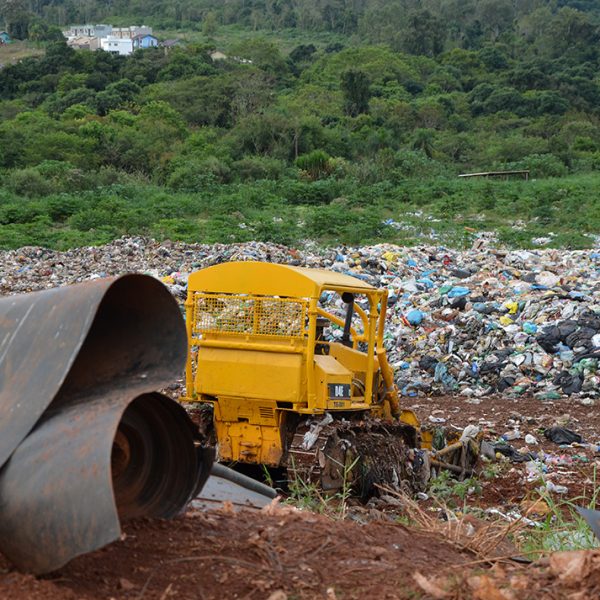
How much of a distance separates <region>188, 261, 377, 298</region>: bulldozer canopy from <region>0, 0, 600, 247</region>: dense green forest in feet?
46.5

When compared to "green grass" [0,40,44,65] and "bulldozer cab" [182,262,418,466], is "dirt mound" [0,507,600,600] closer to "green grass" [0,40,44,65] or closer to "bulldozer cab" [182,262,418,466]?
"bulldozer cab" [182,262,418,466]

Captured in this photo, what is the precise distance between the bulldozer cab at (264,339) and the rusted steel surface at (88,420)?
3347mm

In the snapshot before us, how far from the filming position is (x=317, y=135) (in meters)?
39.4

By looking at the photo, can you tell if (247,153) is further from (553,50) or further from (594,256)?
(553,50)

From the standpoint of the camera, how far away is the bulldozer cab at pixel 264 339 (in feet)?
22.4

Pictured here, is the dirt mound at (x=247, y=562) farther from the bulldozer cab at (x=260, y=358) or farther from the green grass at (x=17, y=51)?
→ the green grass at (x=17, y=51)

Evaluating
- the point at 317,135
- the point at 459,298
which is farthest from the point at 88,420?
the point at 317,135

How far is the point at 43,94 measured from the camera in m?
56.7

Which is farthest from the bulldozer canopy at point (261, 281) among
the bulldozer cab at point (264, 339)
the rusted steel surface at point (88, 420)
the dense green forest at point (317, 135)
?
the dense green forest at point (317, 135)

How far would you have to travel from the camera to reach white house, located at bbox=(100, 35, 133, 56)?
81688 mm

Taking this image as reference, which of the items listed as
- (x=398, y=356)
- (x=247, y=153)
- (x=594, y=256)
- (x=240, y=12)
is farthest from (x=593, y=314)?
(x=240, y=12)

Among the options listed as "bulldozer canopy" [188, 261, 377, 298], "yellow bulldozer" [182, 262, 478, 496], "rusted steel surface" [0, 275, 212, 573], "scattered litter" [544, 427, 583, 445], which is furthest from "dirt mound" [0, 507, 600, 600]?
"scattered litter" [544, 427, 583, 445]

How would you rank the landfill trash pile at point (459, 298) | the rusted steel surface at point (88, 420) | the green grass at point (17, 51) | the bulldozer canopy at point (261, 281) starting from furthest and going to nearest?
the green grass at point (17, 51) < the landfill trash pile at point (459, 298) < the bulldozer canopy at point (261, 281) < the rusted steel surface at point (88, 420)

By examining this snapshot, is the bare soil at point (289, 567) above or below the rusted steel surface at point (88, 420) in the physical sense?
below
